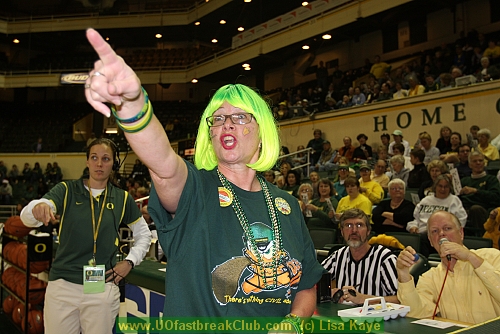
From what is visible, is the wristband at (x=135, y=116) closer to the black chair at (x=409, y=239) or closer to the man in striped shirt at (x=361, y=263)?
the man in striped shirt at (x=361, y=263)

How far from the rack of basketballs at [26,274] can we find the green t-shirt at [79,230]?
5.27 ft

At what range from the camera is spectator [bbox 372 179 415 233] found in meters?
5.53

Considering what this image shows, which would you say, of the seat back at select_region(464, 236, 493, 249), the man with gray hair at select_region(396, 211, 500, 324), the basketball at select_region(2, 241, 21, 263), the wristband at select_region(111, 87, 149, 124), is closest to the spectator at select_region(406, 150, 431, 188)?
the seat back at select_region(464, 236, 493, 249)

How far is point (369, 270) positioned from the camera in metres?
3.49

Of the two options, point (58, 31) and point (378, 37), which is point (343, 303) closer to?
point (378, 37)

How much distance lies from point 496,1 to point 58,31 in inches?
819

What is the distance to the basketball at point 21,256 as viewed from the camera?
4.72 metres

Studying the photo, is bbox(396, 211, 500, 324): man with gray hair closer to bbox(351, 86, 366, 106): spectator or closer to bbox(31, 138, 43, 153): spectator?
bbox(351, 86, 366, 106): spectator

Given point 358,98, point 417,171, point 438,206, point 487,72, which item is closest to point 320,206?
point 417,171

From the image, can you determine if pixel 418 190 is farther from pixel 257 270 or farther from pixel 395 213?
pixel 257 270

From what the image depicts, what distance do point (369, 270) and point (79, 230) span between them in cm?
222

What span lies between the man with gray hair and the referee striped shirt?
497mm

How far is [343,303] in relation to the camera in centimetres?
271

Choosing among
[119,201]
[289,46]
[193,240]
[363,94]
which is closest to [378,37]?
[289,46]
